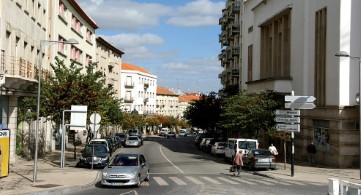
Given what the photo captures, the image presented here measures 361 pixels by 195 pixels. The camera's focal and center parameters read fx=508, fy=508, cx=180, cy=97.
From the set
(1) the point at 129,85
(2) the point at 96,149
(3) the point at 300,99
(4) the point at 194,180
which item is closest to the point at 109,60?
(1) the point at 129,85

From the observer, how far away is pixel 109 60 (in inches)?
3561

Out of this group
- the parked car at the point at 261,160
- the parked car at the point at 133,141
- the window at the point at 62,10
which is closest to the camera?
the parked car at the point at 261,160

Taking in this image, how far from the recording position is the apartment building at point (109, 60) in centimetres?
8088

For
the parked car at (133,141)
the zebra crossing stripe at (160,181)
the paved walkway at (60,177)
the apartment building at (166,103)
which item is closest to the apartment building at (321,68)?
the paved walkway at (60,177)

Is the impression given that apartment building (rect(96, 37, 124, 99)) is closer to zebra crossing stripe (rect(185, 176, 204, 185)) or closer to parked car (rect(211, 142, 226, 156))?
parked car (rect(211, 142, 226, 156))

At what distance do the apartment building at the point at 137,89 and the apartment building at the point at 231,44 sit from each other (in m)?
25.5

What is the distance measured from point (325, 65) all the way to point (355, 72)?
305 cm

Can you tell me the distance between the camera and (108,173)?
21.1 metres

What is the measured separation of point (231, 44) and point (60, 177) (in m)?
70.9

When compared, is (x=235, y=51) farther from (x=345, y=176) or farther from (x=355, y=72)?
(x=345, y=176)

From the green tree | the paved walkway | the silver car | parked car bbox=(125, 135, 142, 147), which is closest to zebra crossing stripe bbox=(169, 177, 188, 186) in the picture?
the silver car

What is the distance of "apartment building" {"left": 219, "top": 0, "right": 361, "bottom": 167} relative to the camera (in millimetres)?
33719

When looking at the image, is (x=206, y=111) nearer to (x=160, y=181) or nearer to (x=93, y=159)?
(x=93, y=159)

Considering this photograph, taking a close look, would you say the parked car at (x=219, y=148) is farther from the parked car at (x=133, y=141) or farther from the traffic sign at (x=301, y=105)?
the traffic sign at (x=301, y=105)
